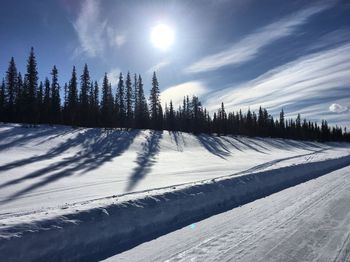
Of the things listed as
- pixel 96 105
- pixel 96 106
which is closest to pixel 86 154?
pixel 96 106

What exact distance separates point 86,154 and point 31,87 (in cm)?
3128

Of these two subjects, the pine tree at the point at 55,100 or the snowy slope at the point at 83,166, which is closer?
the snowy slope at the point at 83,166

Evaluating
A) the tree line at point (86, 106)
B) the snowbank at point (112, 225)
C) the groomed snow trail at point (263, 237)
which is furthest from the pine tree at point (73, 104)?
the groomed snow trail at point (263, 237)

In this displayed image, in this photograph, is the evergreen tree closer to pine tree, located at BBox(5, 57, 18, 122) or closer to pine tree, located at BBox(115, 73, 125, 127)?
pine tree, located at BBox(5, 57, 18, 122)

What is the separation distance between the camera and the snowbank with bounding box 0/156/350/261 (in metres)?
5.42

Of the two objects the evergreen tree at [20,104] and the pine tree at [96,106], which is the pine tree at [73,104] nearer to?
the pine tree at [96,106]

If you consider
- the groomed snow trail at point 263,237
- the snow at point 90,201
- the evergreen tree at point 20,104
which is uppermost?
the evergreen tree at point 20,104

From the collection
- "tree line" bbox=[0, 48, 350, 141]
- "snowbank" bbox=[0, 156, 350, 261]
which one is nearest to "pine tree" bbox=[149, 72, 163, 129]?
"tree line" bbox=[0, 48, 350, 141]

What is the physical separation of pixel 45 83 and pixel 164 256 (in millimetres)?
70265

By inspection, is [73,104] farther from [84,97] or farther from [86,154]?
[86,154]

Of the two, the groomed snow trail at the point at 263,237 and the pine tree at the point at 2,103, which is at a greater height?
the pine tree at the point at 2,103

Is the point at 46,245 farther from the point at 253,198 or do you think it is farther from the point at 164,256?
the point at 253,198

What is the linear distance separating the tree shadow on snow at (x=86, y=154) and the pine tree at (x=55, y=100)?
69.1 ft

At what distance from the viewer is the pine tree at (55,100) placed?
200 ft
